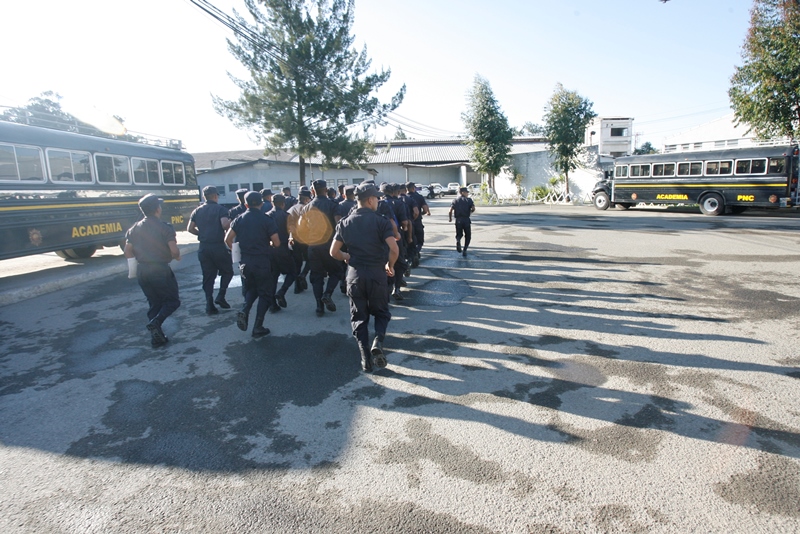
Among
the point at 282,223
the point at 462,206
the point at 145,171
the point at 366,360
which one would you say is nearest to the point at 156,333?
the point at 282,223

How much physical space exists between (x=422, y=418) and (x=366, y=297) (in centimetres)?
140

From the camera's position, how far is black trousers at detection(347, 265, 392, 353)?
4.41 m

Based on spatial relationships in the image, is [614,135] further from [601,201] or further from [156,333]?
[156,333]

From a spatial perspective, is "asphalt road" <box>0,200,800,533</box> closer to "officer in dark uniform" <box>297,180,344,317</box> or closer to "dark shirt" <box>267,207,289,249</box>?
"officer in dark uniform" <box>297,180,344,317</box>

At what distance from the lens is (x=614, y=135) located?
107 ft

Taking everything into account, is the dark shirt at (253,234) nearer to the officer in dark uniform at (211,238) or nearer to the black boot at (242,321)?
the black boot at (242,321)

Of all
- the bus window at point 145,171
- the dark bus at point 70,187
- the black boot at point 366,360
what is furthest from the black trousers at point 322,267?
the bus window at point 145,171

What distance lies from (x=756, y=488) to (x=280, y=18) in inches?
1004

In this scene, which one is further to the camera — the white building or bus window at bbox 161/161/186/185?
the white building

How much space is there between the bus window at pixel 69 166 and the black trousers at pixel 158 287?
20.9ft

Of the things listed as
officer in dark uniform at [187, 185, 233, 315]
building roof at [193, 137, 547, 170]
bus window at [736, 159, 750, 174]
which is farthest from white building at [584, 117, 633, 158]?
officer in dark uniform at [187, 185, 233, 315]

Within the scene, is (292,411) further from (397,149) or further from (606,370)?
(397,149)

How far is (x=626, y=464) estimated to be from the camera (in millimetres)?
2898

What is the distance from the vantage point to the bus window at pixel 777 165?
56.9ft
